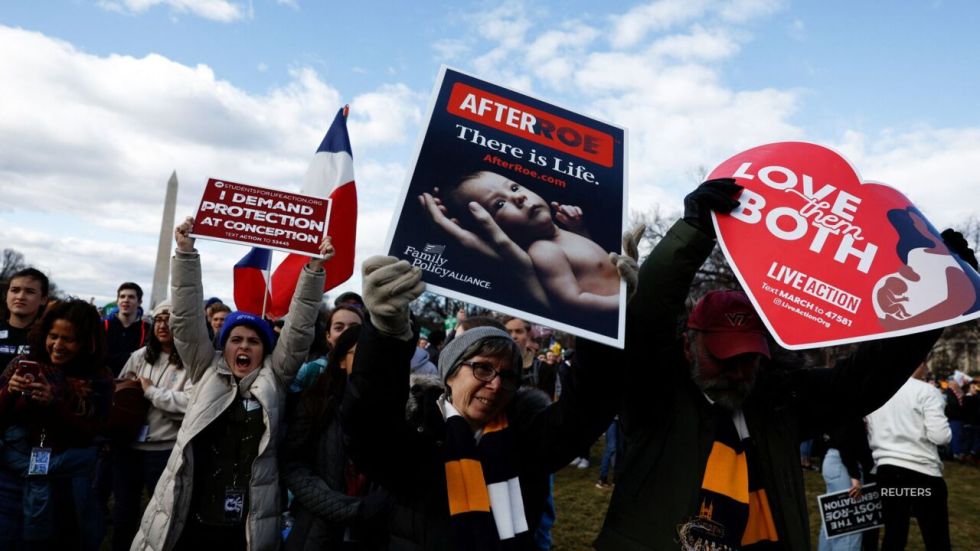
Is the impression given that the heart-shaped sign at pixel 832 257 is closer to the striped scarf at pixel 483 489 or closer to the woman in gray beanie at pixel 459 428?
the woman in gray beanie at pixel 459 428

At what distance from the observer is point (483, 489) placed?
1.94 m

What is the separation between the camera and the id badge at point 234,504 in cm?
308

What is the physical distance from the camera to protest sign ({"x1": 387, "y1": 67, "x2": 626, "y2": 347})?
171 cm

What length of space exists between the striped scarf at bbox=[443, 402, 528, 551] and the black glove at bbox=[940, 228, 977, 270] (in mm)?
1662

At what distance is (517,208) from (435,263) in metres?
0.29

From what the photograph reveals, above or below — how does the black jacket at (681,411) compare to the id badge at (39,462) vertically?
above

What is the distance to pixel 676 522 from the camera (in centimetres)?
188

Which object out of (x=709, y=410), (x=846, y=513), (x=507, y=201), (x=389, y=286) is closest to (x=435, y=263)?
(x=389, y=286)

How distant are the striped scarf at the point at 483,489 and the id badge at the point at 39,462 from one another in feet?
8.08

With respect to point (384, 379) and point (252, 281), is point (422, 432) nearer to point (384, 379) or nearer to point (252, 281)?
point (384, 379)

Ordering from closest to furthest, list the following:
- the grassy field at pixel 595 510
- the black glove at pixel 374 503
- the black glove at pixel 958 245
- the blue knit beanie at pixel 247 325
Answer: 1. the black glove at pixel 958 245
2. the black glove at pixel 374 503
3. the blue knit beanie at pixel 247 325
4. the grassy field at pixel 595 510

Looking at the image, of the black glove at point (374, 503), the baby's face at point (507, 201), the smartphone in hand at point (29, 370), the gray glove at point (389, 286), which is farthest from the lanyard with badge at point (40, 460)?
the baby's face at point (507, 201)

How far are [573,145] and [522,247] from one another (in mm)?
410

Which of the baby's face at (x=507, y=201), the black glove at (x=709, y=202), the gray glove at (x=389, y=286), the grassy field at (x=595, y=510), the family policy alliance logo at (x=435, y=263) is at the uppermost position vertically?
the black glove at (x=709, y=202)
